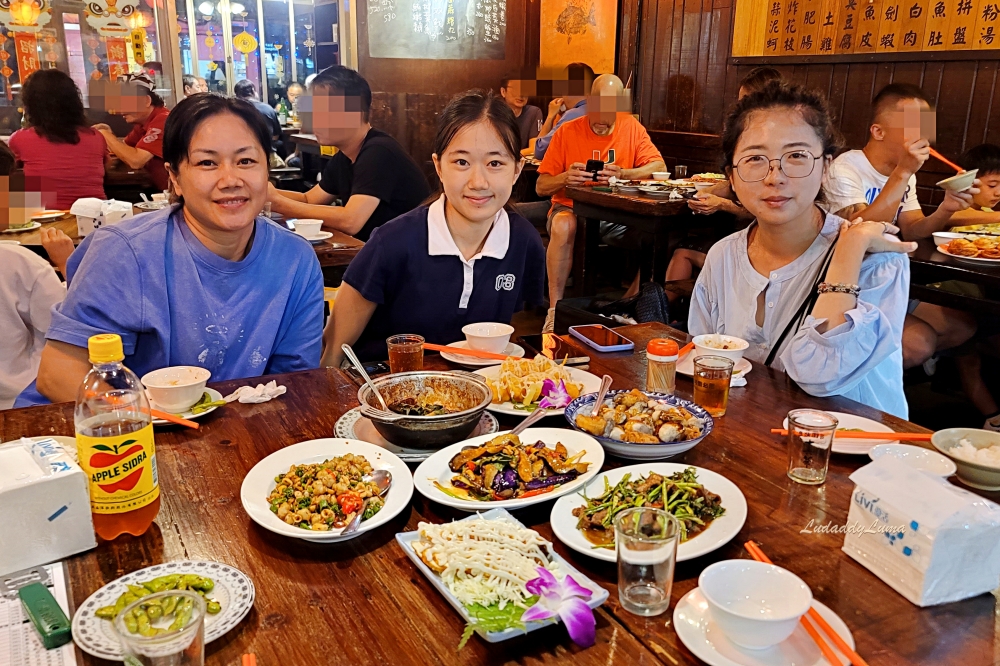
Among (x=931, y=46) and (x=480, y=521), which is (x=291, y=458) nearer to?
(x=480, y=521)

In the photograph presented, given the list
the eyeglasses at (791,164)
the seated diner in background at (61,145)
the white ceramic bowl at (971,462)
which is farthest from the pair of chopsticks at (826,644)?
the seated diner in background at (61,145)

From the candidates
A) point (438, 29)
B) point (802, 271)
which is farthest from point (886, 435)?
point (438, 29)

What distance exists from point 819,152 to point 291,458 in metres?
1.69

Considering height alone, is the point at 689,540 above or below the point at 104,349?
below

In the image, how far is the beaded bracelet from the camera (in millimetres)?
1971

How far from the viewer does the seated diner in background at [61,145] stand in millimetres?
4852

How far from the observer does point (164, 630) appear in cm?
91

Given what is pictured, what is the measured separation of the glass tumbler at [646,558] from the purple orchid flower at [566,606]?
68 millimetres

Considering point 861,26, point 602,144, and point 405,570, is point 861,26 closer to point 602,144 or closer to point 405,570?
point 602,144

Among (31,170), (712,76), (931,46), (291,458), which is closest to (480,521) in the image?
(291,458)

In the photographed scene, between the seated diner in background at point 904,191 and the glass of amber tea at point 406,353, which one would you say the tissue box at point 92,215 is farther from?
the seated diner in background at point 904,191

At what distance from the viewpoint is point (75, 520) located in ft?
3.76

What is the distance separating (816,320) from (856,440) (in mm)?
516

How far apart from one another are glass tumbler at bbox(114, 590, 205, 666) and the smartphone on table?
140 cm
